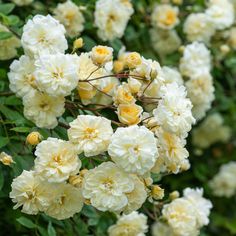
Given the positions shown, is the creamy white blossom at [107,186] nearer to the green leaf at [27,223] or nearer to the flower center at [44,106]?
the flower center at [44,106]

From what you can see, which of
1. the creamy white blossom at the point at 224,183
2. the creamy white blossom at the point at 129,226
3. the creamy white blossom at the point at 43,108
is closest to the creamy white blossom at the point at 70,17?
the creamy white blossom at the point at 43,108

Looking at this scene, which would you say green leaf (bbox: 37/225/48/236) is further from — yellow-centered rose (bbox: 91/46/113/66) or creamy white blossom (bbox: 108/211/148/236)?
yellow-centered rose (bbox: 91/46/113/66)

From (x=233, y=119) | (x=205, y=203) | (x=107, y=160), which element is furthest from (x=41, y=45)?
(x=233, y=119)

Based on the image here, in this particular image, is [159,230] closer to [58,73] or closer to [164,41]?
[164,41]

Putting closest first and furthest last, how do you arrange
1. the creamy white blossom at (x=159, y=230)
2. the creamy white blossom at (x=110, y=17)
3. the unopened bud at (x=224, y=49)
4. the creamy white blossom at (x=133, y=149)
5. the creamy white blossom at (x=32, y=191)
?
the creamy white blossom at (x=133, y=149), the creamy white blossom at (x=32, y=191), the creamy white blossom at (x=110, y=17), the creamy white blossom at (x=159, y=230), the unopened bud at (x=224, y=49)

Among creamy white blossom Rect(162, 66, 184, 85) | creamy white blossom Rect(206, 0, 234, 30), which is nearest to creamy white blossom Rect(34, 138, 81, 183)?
creamy white blossom Rect(162, 66, 184, 85)

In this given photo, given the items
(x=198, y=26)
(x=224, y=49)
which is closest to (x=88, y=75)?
(x=198, y=26)

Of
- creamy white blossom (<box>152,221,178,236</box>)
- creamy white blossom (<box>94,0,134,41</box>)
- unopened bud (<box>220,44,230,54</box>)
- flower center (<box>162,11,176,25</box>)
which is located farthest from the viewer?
unopened bud (<box>220,44,230,54</box>)
